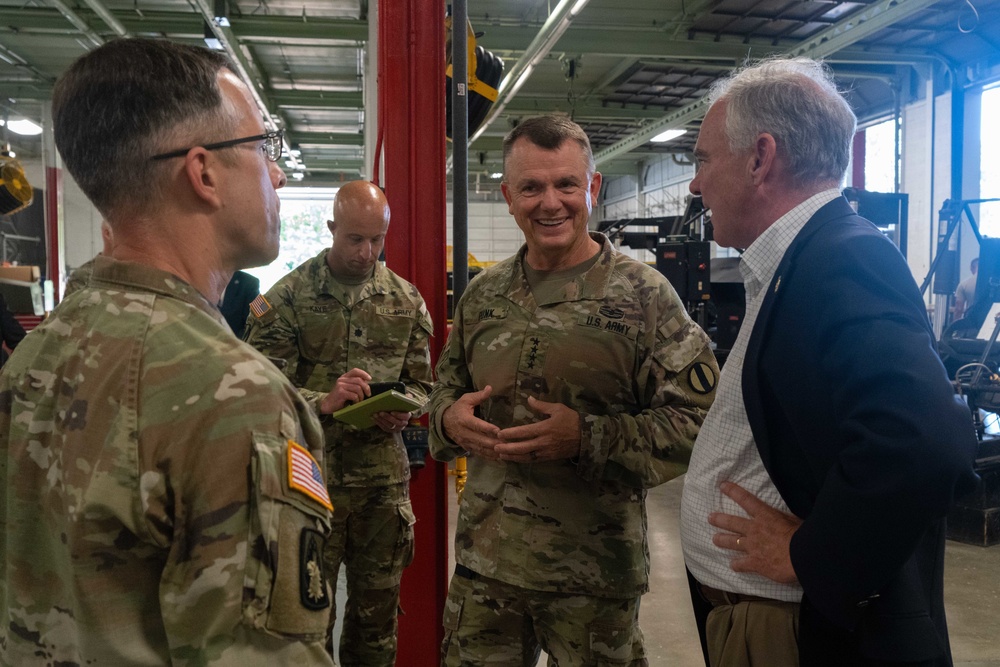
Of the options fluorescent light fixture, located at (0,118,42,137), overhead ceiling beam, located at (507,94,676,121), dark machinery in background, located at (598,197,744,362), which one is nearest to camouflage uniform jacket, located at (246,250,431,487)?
dark machinery in background, located at (598,197,744,362)

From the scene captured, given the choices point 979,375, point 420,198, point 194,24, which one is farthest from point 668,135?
point 420,198

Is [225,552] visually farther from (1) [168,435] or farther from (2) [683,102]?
(2) [683,102]

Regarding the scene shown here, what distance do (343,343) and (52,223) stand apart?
1077 centimetres

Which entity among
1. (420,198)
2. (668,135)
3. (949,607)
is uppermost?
(668,135)

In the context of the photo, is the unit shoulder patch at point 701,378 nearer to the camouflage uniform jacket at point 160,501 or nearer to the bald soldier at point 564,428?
the bald soldier at point 564,428

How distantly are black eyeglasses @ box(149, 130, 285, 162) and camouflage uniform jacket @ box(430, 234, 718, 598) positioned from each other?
0.87 meters

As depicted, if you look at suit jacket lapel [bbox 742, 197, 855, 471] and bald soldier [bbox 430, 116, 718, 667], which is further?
bald soldier [bbox 430, 116, 718, 667]

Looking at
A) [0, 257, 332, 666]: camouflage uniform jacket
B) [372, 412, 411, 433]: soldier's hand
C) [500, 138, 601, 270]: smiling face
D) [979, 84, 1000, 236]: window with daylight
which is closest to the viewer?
[0, 257, 332, 666]: camouflage uniform jacket

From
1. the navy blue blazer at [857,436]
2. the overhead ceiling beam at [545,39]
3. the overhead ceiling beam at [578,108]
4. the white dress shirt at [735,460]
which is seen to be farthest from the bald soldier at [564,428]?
the overhead ceiling beam at [578,108]

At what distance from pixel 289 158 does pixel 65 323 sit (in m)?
17.6

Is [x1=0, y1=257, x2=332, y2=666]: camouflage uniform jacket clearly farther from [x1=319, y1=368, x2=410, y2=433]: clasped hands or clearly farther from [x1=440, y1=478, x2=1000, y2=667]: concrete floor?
[x1=440, y1=478, x2=1000, y2=667]: concrete floor

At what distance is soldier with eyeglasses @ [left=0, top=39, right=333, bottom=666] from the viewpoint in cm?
82

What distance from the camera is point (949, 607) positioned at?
391cm

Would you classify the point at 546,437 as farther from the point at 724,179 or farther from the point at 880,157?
the point at 880,157
